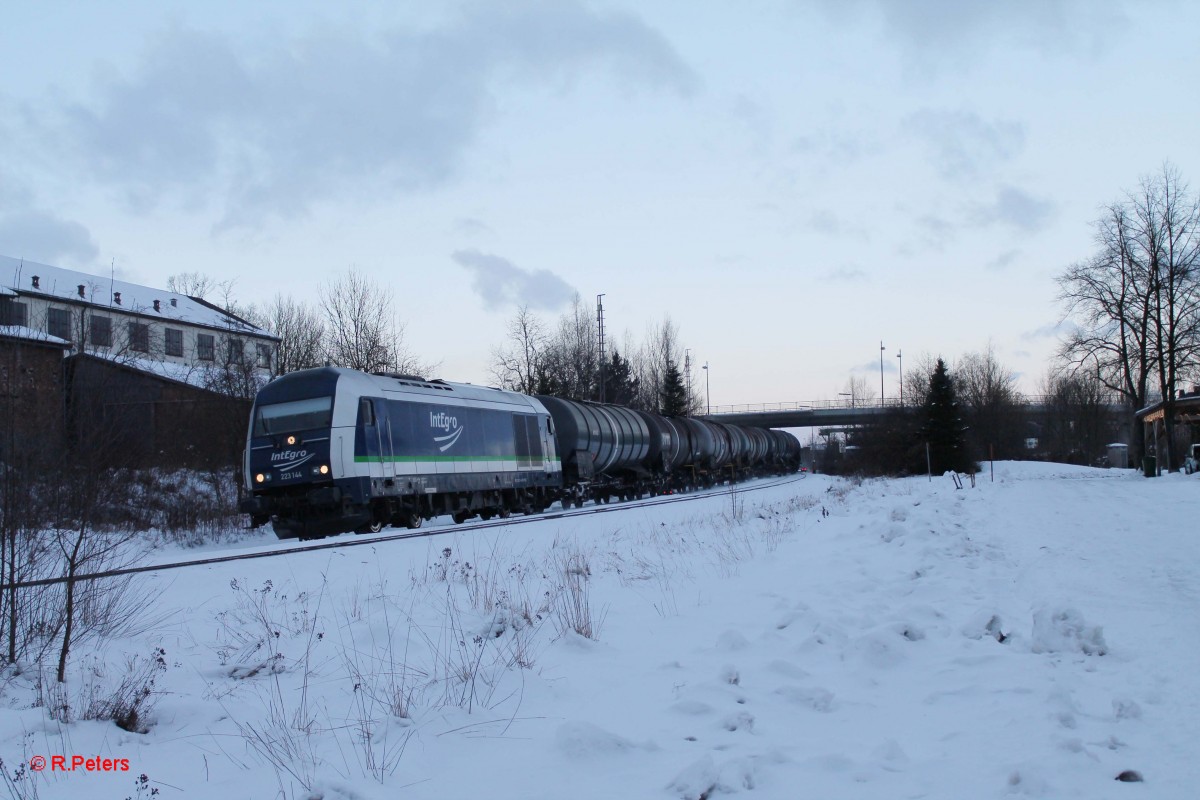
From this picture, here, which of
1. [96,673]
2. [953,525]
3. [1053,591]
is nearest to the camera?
[96,673]

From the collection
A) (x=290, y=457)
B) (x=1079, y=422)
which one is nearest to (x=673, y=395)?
(x=1079, y=422)

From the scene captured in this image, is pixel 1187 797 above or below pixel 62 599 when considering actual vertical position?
below

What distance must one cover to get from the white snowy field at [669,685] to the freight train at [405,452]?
6581mm

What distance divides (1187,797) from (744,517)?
15.1 metres

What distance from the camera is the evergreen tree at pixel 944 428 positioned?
1949 inches

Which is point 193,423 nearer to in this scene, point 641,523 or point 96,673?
point 641,523

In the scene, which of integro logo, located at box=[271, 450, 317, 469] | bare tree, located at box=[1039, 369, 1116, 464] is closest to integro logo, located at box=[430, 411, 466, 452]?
integro logo, located at box=[271, 450, 317, 469]

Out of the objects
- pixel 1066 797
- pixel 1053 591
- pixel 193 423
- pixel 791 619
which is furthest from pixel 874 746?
pixel 193 423

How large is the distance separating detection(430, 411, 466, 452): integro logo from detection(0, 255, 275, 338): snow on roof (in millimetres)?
34126

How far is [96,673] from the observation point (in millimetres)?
5738

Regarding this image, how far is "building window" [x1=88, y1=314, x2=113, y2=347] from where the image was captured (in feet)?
99.5

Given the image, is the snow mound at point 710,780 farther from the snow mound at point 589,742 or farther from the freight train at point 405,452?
the freight train at point 405,452

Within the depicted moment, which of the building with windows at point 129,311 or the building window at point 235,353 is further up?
the building with windows at point 129,311

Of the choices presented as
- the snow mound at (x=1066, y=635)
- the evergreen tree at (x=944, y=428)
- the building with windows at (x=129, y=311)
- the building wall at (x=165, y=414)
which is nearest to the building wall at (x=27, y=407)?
the building wall at (x=165, y=414)
